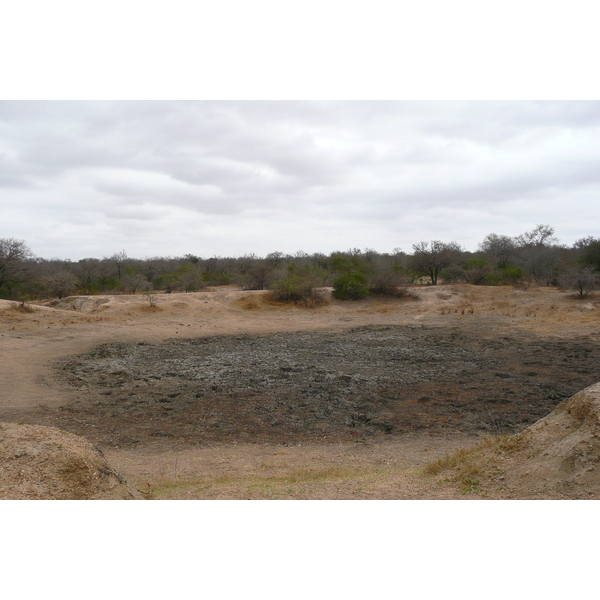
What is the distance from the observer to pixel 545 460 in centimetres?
389

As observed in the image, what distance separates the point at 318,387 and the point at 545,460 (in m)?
6.06

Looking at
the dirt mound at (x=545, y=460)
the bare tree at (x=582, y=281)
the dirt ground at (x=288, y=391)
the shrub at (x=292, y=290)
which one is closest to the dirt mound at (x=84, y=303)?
the dirt ground at (x=288, y=391)

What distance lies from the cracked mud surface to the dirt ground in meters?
0.05

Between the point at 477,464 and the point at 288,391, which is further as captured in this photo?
the point at 288,391

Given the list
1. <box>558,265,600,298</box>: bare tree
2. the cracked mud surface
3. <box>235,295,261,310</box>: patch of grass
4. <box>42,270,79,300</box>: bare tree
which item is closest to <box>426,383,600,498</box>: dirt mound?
the cracked mud surface

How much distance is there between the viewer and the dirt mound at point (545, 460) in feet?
11.5

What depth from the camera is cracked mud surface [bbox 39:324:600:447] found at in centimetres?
732

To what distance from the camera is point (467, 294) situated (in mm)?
26453

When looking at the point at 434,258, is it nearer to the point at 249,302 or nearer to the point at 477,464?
the point at 249,302

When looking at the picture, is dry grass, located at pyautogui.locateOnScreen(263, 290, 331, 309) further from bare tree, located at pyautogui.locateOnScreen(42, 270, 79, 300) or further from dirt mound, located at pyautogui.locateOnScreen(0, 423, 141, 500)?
dirt mound, located at pyautogui.locateOnScreen(0, 423, 141, 500)

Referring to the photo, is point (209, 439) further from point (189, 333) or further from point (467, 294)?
point (467, 294)

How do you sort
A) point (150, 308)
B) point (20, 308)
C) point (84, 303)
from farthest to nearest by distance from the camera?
1. point (84, 303)
2. point (150, 308)
3. point (20, 308)

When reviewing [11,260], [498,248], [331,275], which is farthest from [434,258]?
[11,260]

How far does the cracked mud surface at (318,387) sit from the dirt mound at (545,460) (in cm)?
257
